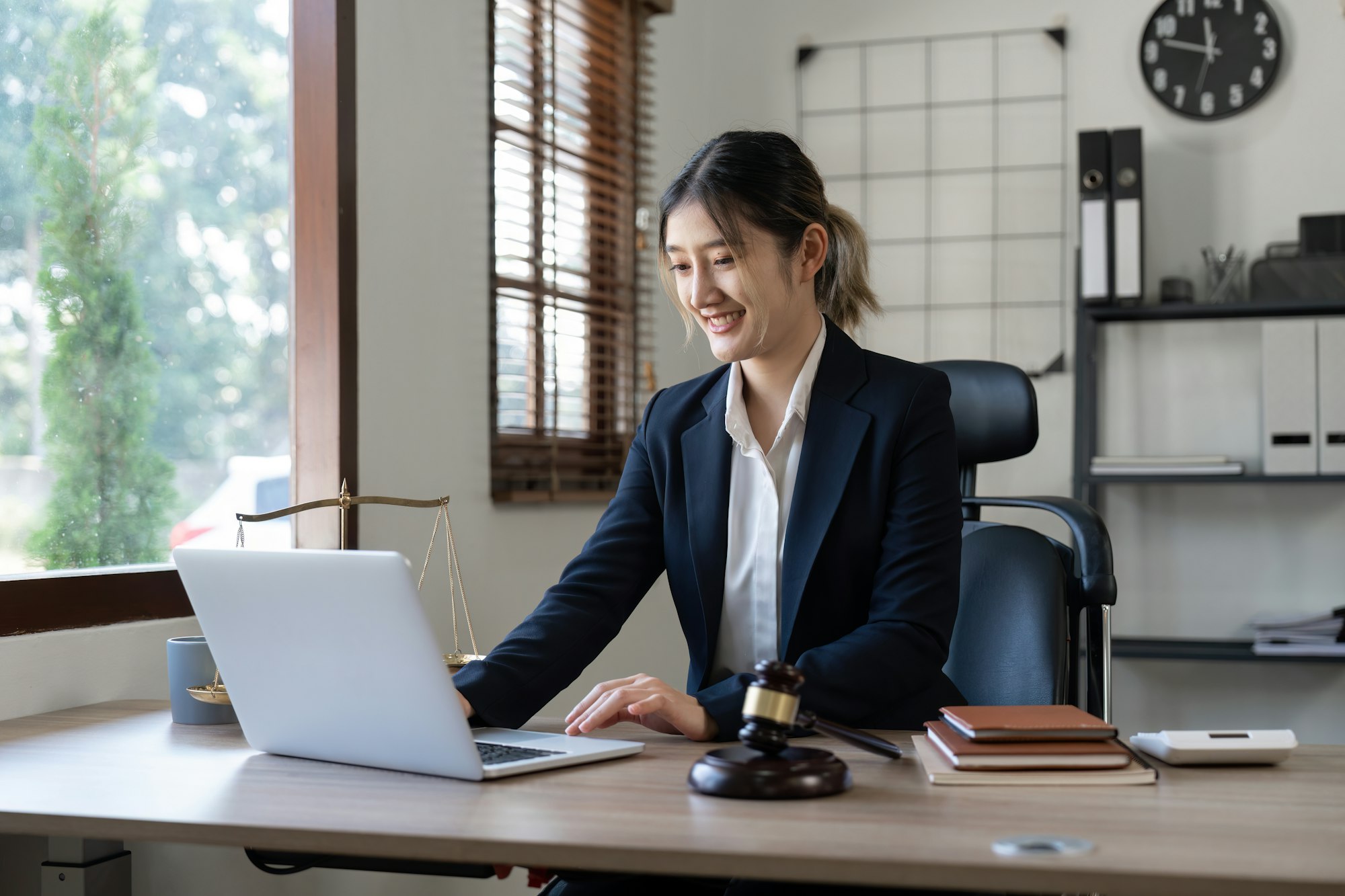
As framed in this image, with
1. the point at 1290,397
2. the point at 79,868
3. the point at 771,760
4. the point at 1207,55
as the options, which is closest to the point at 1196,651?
the point at 1290,397

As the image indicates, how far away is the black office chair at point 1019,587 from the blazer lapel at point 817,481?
0.35 meters

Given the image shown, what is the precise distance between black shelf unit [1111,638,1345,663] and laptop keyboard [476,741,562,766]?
238 centimetres

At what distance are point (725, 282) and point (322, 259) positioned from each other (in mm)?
863

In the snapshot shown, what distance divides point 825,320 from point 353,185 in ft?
2.98

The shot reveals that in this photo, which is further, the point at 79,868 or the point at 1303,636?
the point at 1303,636

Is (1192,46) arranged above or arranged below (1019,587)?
above

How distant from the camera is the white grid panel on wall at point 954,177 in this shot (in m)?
3.64

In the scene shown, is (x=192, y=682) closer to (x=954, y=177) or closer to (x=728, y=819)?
(x=728, y=819)

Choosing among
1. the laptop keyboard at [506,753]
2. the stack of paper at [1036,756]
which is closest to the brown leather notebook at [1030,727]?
the stack of paper at [1036,756]

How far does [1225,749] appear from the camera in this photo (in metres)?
1.12

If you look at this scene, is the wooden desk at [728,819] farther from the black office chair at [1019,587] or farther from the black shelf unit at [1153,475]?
the black shelf unit at [1153,475]

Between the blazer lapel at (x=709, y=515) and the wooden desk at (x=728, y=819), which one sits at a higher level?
the blazer lapel at (x=709, y=515)

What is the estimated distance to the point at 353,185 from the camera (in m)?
2.08

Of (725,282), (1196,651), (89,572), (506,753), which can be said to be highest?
(725,282)
